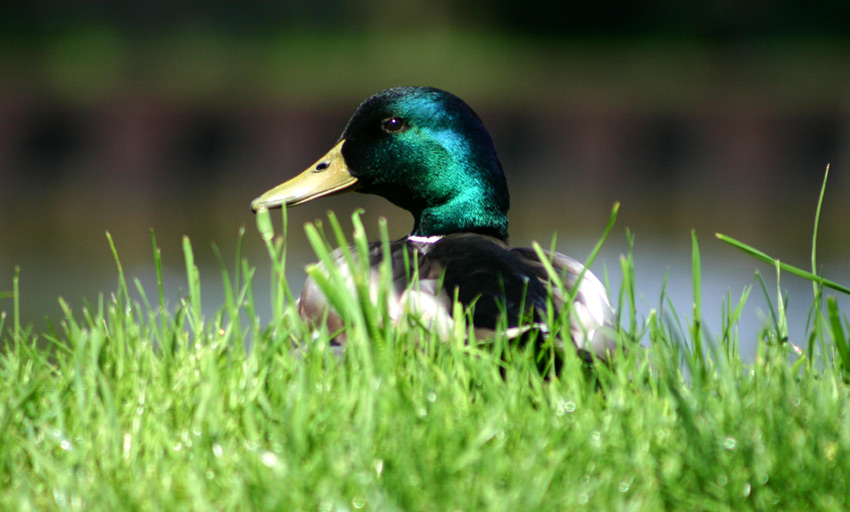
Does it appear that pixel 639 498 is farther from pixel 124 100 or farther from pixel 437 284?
pixel 124 100

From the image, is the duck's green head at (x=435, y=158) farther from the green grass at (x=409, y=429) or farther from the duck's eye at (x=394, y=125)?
the green grass at (x=409, y=429)

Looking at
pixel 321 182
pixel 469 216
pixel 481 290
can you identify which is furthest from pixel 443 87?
pixel 481 290

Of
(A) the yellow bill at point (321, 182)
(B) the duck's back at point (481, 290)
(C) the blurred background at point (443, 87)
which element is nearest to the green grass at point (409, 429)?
(B) the duck's back at point (481, 290)

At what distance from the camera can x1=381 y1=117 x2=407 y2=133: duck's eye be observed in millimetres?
2904

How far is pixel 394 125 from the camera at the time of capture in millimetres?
2904

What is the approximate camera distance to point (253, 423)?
4.91ft

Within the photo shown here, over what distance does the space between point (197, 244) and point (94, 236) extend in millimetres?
1069

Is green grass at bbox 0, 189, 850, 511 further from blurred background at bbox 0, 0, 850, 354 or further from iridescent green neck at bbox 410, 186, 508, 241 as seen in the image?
blurred background at bbox 0, 0, 850, 354

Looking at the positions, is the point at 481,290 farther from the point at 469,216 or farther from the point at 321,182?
the point at 321,182

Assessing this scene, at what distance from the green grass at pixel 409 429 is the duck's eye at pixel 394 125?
1.10m

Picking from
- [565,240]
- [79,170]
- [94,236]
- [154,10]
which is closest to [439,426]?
[565,240]

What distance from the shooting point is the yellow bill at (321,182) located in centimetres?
296

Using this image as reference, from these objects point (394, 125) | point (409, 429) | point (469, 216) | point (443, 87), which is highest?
point (394, 125)

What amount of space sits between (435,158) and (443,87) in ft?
48.9
